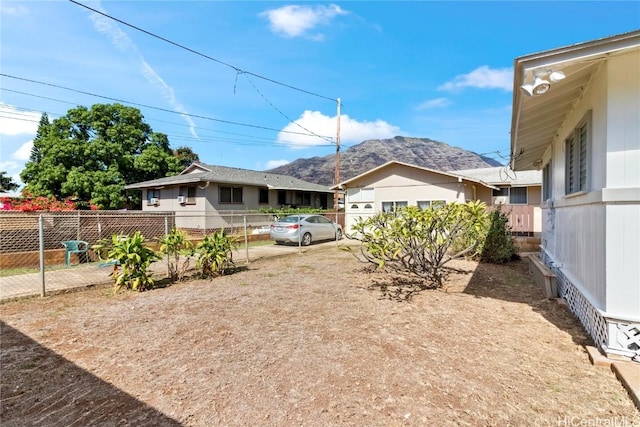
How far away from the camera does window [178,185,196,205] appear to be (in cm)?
1906

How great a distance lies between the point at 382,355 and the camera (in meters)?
3.50

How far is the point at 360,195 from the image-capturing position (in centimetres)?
1933

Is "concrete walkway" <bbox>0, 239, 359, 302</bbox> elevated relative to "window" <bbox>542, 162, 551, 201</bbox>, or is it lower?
lower

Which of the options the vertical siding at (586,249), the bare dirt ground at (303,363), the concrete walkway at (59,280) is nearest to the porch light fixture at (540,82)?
the vertical siding at (586,249)

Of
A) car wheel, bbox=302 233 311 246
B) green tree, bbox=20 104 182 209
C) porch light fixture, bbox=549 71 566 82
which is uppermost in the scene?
green tree, bbox=20 104 182 209

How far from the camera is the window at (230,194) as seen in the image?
19.5m

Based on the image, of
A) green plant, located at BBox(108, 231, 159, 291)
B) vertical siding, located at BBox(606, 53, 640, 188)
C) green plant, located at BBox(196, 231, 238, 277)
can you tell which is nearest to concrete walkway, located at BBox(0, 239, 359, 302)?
green plant, located at BBox(108, 231, 159, 291)

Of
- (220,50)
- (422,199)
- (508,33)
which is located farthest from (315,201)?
(508,33)

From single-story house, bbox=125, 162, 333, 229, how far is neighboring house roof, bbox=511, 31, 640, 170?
14.6 m

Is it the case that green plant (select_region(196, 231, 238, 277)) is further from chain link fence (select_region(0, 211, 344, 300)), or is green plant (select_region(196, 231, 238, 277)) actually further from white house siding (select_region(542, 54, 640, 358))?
white house siding (select_region(542, 54, 640, 358))

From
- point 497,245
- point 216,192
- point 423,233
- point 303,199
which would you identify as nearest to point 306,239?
point 216,192

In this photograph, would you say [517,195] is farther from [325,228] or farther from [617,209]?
[617,209]

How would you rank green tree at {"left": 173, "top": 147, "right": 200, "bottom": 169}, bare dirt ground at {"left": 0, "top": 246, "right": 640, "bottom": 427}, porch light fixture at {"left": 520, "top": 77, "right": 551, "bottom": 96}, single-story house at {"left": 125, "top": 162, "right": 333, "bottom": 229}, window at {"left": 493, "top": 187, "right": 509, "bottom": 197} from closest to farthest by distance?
bare dirt ground at {"left": 0, "top": 246, "right": 640, "bottom": 427}, porch light fixture at {"left": 520, "top": 77, "right": 551, "bottom": 96}, window at {"left": 493, "top": 187, "right": 509, "bottom": 197}, single-story house at {"left": 125, "top": 162, "right": 333, "bottom": 229}, green tree at {"left": 173, "top": 147, "right": 200, "bottom": 169}

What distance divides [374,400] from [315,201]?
2373cm
